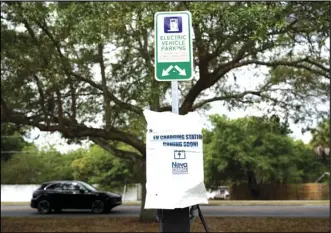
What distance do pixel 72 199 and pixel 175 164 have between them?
18729mm

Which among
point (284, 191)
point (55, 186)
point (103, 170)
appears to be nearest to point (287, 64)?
point (55, 186)

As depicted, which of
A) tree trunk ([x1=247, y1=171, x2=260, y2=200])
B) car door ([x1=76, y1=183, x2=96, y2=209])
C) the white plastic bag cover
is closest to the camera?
the white plastic bag cover

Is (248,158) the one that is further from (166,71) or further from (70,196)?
(166,71)

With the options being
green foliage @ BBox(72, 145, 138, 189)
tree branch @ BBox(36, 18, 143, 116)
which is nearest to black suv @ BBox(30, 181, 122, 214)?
tree branch @ BBox(36, 18, 143, 116)

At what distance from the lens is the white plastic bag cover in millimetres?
4410

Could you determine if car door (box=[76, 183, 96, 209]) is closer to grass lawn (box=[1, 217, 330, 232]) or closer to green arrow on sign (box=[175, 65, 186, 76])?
grass lawn (box=[1, 217, 330, 232])

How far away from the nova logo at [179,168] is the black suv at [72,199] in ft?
59.7

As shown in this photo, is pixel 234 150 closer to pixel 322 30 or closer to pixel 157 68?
pixel 322 30

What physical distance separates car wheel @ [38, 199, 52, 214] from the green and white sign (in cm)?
1893

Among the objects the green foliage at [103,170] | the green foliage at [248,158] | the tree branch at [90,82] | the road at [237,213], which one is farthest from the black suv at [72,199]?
the green foliage at [103,170]

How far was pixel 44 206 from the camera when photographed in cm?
2242

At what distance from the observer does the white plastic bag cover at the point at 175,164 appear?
4410 mm

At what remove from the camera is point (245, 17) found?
8023 millimetres

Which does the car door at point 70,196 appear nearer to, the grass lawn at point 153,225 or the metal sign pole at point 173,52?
the grass lawn at point 153,225
